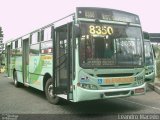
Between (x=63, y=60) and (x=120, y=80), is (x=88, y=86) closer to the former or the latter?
(x=120, y=80)

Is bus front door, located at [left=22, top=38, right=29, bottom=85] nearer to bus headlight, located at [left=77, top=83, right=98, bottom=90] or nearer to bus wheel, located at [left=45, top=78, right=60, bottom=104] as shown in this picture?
bus wheel, located at [left=45, top=78, right=60, bottom=104]

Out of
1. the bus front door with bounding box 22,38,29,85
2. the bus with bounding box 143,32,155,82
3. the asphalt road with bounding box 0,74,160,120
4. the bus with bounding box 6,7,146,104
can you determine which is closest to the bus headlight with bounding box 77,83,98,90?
the bus with bounding box 6,7,146,104

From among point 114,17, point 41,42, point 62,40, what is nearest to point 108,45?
point 114,17

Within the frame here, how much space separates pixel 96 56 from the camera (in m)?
9.02

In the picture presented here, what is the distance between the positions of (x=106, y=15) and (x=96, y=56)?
1338 millimetres

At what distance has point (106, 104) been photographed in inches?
442

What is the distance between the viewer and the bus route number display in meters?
9.04

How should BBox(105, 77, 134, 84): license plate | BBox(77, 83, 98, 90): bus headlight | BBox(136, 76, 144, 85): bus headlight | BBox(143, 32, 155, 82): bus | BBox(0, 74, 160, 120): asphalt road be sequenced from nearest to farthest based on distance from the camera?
BBox(77, 83, 98, 90): bus headlight, BBox(105, 77, 134, 84): license plate, BBox(0, 74, 160, 120): asphalt road, BBox(136, 76, 144, 85): bus headlight, BBox(143, 32, 155, 82): bus

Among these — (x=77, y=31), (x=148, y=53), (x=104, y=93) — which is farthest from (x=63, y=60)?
(x=148, y=53)

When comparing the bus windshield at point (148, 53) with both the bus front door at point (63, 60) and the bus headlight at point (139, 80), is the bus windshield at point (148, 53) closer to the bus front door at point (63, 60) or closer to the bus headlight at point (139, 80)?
the bus headlight at point (139, 80)

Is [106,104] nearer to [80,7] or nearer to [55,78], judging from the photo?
[55,78]

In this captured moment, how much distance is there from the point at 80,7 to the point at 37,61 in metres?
4.43

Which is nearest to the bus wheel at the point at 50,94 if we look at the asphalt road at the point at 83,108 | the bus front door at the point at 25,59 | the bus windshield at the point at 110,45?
the asphalt road at the point at 83,108

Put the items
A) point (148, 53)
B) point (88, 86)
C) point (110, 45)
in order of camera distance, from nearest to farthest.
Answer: point (88, 86) < point (110, 45) < point (148, 53)
